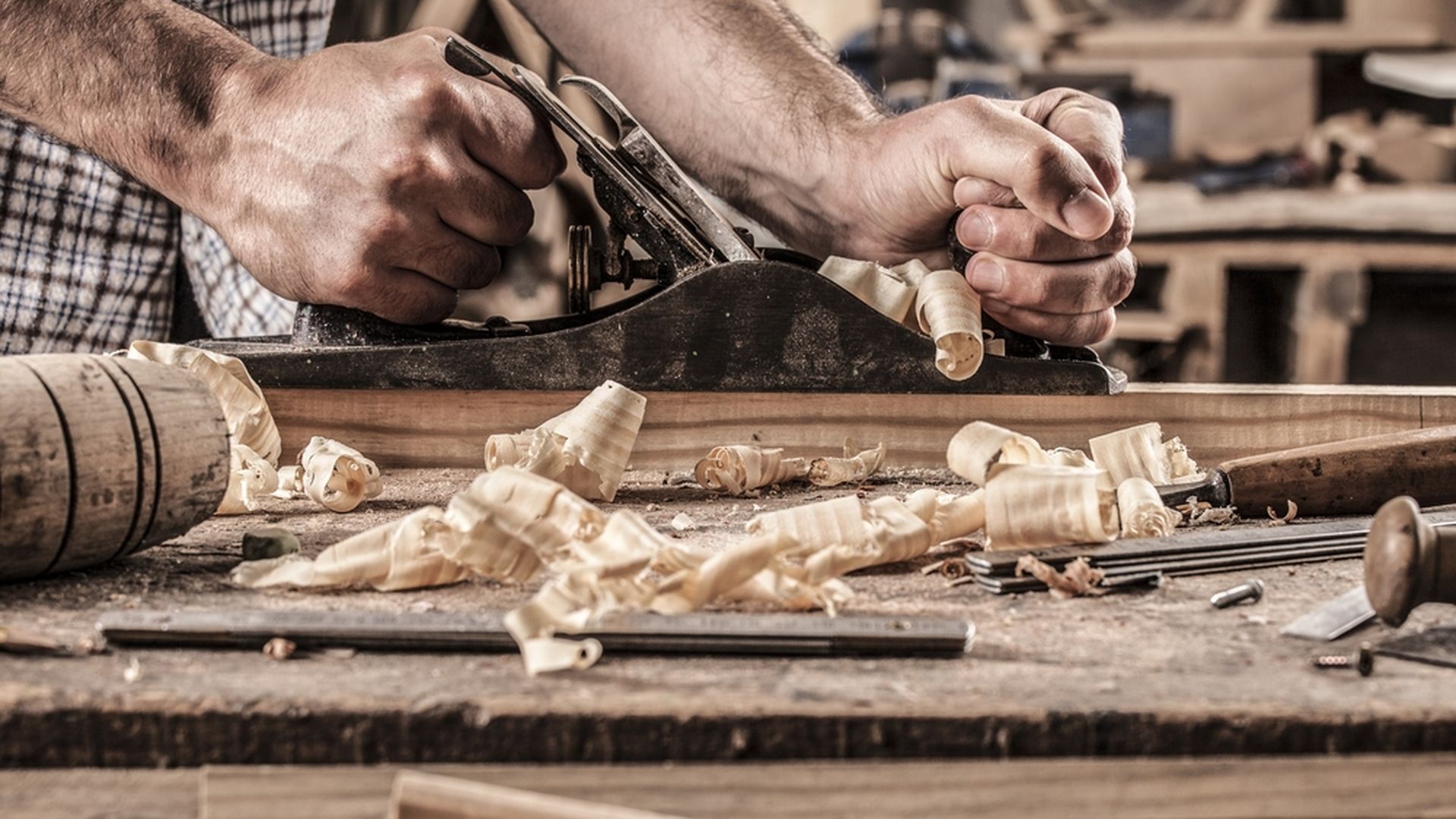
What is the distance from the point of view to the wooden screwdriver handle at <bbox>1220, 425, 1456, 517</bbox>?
1066mm

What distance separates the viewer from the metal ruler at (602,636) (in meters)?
0.71

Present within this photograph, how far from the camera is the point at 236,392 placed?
1312 millimetres

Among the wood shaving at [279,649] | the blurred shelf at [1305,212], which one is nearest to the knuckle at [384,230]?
the wood shaving at [279,649]

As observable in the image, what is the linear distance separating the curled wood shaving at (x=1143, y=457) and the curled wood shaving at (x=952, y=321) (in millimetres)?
163

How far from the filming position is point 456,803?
55 centimetres

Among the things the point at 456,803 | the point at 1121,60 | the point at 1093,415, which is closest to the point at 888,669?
the point at 456,803

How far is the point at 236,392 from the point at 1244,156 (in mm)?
3516

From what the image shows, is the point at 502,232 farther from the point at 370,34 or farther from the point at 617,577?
the point at 370,34

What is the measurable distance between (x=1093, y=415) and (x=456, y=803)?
97 cm

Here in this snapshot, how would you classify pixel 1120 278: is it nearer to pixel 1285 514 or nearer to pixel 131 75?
pixel 1285 514

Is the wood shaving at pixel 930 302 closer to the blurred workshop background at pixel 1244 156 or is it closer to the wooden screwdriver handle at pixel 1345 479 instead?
the wooden screwdriver handle at pixel 1345 479

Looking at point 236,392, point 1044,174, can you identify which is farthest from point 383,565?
point 1044,174

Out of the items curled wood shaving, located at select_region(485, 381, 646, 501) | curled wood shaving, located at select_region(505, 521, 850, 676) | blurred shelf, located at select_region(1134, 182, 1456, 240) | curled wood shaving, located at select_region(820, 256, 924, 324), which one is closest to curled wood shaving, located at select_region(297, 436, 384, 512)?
curled wood shaving, located at select_region(485, 381, 646, 501)

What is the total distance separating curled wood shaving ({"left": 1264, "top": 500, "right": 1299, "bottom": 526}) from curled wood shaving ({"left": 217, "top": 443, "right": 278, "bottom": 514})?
0.82 meters
